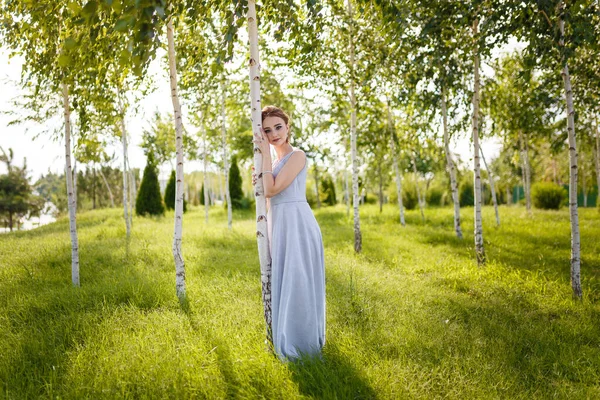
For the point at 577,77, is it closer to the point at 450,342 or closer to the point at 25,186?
the point at 450,342

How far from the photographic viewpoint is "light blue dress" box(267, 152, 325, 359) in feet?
10.3

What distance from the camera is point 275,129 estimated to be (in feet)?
11.0

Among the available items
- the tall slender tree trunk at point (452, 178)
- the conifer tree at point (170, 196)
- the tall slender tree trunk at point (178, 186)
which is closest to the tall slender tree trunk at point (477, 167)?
the tall slender tree trunk at point (452, 178)

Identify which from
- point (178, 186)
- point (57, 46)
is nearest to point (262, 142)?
point (178, 186)

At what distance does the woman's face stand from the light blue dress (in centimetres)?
19

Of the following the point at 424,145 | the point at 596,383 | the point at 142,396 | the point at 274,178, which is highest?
the point at 424,145

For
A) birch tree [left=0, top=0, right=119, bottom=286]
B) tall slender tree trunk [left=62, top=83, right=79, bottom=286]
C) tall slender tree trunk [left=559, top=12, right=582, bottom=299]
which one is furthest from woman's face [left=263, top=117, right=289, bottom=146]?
tall slender tree trunk [left=559, top=12, right=582, bottom=299]

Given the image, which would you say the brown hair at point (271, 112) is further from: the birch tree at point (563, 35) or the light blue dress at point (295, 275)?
the birch tree at point (563, 35)

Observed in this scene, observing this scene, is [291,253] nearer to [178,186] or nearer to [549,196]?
[178,186]

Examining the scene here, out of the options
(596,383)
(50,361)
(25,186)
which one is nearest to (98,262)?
(50,361)

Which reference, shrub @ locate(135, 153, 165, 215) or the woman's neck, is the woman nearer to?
the woman's neck

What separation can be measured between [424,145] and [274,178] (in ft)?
36.1

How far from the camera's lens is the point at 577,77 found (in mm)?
7137

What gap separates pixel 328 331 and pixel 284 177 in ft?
5.68
